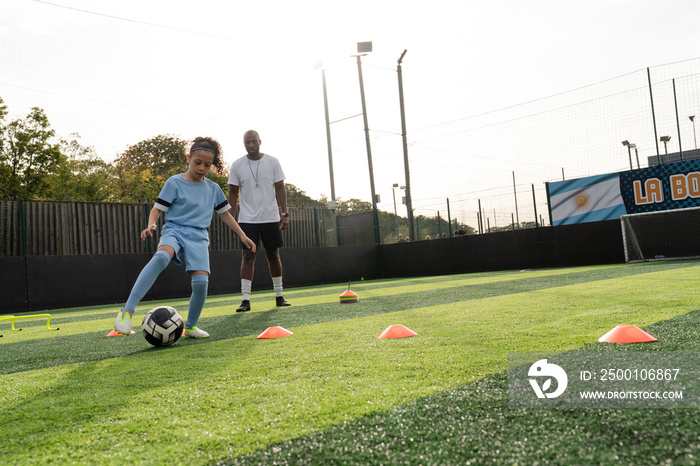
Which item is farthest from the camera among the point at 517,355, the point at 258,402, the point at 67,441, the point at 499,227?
the point at 499,227

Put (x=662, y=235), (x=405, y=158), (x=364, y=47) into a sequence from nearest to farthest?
1. (x=662, y=235)
2. (x=405, y=158)
3. (x=364, y=47)

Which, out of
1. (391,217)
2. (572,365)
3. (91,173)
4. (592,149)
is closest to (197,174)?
(572,365)

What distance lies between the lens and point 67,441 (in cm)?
155

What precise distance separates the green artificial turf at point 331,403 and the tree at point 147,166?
37365mm

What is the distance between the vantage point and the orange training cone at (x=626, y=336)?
240 centimetres

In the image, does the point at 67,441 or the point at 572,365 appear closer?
the point at 67,441

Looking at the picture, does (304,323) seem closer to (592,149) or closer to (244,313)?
(244,313)

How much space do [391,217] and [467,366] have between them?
19.7 metres

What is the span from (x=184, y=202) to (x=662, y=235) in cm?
1494

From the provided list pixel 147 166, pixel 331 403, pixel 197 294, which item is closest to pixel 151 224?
pixel 197 294

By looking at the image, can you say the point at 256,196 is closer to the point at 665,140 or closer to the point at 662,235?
the point at 665,140

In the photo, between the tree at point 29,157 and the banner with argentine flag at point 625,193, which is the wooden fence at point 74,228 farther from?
the tree at point 29,157

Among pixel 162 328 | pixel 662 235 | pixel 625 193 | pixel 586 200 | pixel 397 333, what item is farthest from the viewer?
pixel 586 200

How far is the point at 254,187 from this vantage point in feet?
21.2
